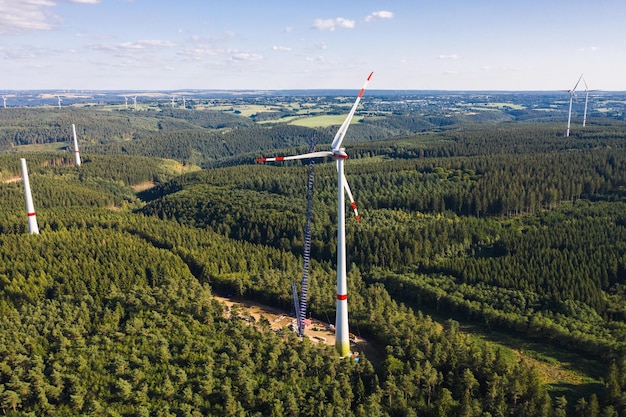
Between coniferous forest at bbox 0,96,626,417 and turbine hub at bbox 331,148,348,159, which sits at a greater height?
turbine hub at bbox 331,148,348,159

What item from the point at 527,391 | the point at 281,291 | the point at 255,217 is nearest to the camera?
the point at 527,391

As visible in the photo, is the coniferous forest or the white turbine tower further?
the white turbine tower

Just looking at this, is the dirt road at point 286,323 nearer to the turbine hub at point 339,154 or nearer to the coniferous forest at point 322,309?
the coniferous forest at point 322,309

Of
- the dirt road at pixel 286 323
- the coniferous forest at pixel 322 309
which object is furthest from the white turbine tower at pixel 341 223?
the dirt road at pixel 286 323

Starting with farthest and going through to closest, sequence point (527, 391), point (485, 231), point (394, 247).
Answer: point (485, 231)
point (394, 247)
point (527, 391)

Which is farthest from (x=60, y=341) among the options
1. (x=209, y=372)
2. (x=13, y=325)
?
(x=209, y=372)

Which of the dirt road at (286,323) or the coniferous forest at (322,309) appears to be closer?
the coniferous forest at (322,309)

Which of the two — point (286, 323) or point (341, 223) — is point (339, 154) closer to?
point (341, 223)

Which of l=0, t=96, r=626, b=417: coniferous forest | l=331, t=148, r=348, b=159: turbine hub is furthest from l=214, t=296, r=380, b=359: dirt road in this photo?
l=331, t=148, r=348, b=159: turbine hub

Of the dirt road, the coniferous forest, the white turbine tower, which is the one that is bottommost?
the dirt road

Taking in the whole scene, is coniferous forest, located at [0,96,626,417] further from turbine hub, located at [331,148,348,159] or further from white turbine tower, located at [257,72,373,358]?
turbine hub, located at [331,148,348,159]

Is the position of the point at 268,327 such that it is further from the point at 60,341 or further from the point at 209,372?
the point at 60,341
